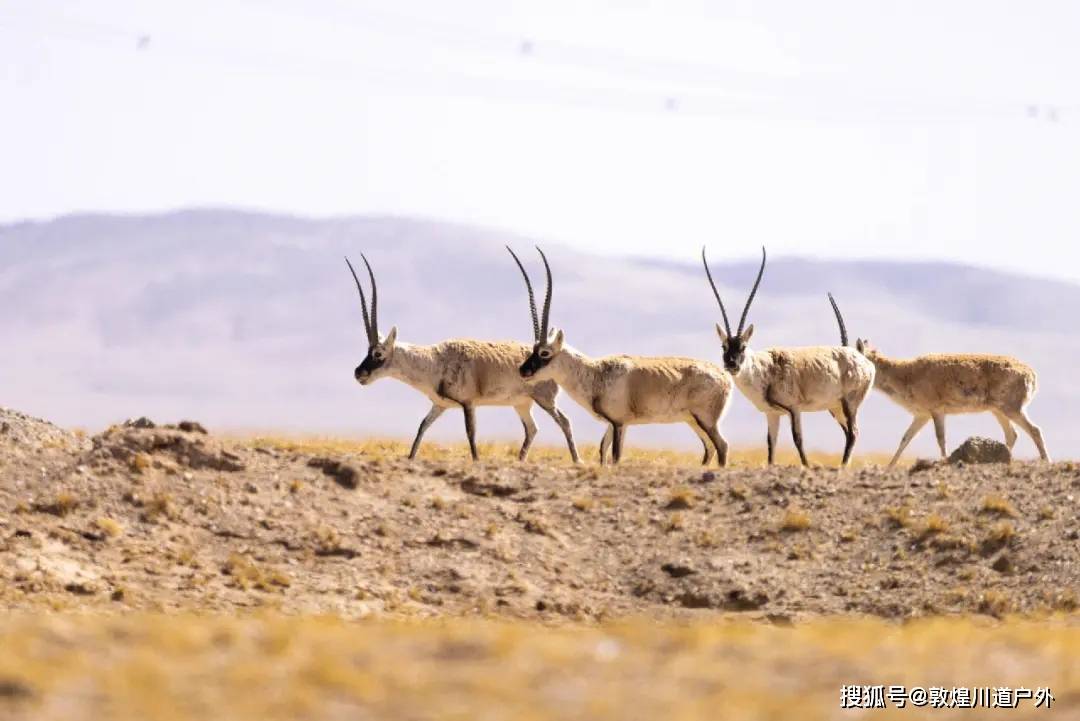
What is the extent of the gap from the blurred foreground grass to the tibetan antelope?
572 inches

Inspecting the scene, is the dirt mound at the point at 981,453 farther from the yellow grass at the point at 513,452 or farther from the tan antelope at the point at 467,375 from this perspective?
the tan antelope at the point at 467,375

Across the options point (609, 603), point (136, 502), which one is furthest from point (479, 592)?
point (136, 502)

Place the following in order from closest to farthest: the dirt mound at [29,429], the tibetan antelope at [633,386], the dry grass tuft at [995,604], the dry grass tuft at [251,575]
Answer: the dry grass tuft at [251,575] → the dry grass tuft at [995,604] → the tibetan antelope at [633,386] → the dirt mound at [29,429]

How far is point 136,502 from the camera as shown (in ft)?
79.6

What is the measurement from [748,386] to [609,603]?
28.3ft

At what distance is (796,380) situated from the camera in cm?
3152

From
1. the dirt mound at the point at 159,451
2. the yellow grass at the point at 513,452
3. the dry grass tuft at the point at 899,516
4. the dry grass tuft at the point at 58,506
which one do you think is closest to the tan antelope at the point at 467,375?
the yellow grass at the point at 513,452

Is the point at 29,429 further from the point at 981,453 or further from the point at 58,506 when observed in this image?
the point at 981,453

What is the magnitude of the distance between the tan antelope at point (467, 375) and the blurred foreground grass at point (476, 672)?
16482 mm

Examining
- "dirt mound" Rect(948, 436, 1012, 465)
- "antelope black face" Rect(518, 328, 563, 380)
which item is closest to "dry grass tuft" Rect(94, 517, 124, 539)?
"antelope black face" Rect(518, 328, 563, 380)

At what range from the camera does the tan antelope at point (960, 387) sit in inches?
1374

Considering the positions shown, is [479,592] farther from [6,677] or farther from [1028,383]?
[1028,383]

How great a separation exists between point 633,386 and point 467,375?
Result: 326cm

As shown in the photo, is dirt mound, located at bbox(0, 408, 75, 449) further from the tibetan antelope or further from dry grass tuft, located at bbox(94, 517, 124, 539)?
the tibetan antelope
